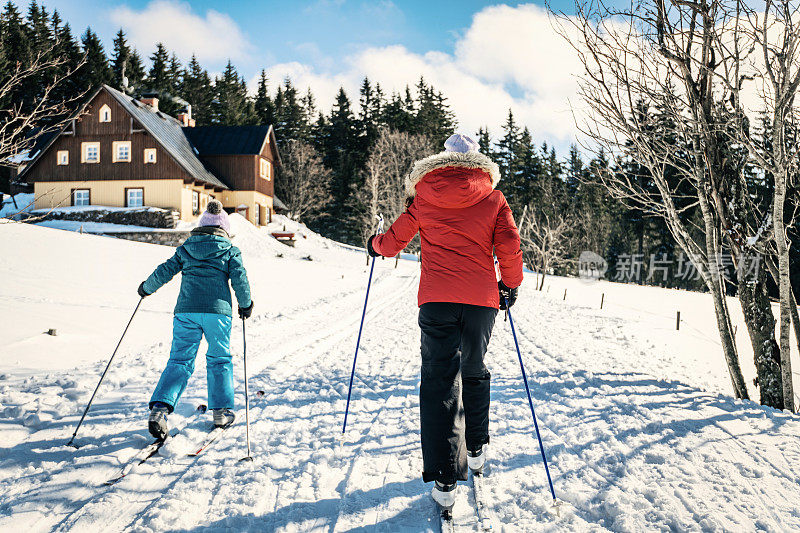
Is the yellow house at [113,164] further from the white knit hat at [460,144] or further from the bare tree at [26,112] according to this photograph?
the white knit hat at [460,144]

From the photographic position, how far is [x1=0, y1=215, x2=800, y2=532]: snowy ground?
8.50 ft

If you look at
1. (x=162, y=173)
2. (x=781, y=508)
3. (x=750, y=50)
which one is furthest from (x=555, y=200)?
(x=781, y=508)

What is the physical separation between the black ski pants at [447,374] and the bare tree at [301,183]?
143 feet

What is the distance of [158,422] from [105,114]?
103 ft

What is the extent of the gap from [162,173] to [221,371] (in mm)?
27955

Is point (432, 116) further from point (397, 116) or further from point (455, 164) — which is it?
point (455, 164)

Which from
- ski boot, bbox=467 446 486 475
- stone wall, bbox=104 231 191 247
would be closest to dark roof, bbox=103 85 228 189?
stone wall, bbox=104 231 191 247

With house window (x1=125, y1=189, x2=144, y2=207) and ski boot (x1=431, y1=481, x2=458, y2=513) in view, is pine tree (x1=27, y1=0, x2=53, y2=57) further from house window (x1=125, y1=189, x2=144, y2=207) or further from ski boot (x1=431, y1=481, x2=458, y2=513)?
ski boot (x1=431, y1=481, x2=458, y2=513)

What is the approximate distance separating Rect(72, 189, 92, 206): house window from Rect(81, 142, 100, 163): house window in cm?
200

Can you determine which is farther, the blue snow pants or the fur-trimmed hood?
the blue snow pants

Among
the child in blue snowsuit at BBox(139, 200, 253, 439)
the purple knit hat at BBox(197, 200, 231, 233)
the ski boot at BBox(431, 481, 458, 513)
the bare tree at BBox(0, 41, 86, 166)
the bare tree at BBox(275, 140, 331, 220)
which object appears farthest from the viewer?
the bare tree at BBox(275, 140, 331, 220)

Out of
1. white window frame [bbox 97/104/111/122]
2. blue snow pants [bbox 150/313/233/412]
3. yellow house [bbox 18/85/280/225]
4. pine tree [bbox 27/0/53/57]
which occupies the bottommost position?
blue snow pants [bbox 150/313/233/412]

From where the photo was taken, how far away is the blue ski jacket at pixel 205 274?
367 cm

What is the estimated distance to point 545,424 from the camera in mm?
4094
